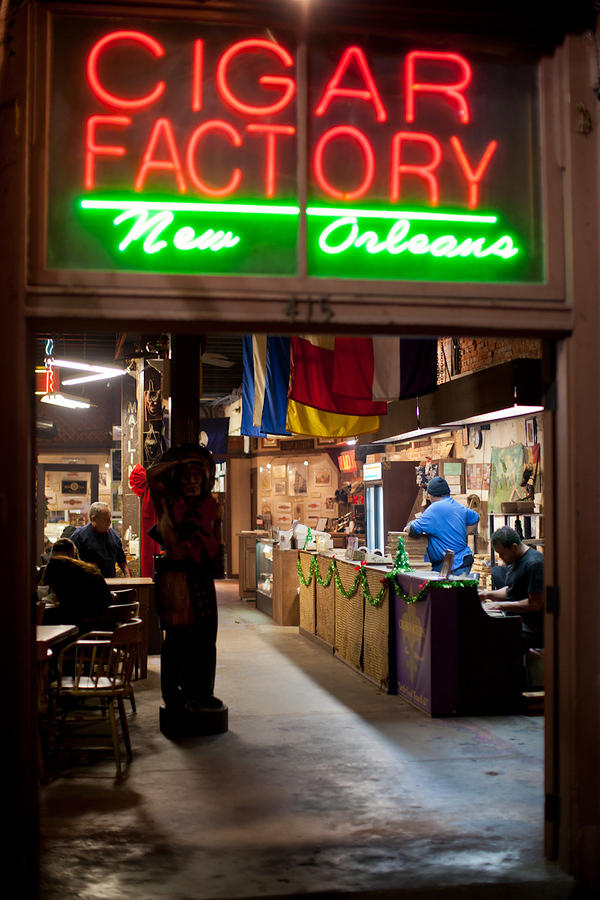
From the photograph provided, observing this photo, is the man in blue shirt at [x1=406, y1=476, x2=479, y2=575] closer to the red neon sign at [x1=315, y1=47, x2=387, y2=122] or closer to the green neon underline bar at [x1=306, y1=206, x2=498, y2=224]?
the green neon underline bar at [x1=306, y1=206, x2=498, y2=224]

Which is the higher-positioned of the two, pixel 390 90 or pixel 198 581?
pixel 390 90

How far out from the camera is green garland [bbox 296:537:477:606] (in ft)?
24.7

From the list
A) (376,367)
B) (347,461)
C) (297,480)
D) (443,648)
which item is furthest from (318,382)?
(297,480)

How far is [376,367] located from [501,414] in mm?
1740

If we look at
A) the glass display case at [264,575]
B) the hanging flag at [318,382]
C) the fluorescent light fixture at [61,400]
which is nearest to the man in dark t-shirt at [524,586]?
the hanging flag at [318,382]

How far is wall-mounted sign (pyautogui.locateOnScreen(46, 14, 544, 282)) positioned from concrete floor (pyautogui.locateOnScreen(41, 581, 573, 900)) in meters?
2.84

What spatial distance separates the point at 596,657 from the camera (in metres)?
4.25

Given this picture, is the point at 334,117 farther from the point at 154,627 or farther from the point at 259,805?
the point at 154,627

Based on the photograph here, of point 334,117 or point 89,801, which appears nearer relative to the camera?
point 334,117

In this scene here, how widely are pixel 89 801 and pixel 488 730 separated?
325 cm

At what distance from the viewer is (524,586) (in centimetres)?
784

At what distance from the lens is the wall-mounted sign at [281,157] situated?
163 inches

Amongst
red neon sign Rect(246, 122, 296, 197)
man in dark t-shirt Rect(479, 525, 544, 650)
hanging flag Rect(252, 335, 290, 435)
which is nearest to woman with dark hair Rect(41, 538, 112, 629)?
hanging flag Rect(252, 335, 290, 435)

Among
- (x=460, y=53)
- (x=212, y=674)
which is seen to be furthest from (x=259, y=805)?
(x=460, y=53)
